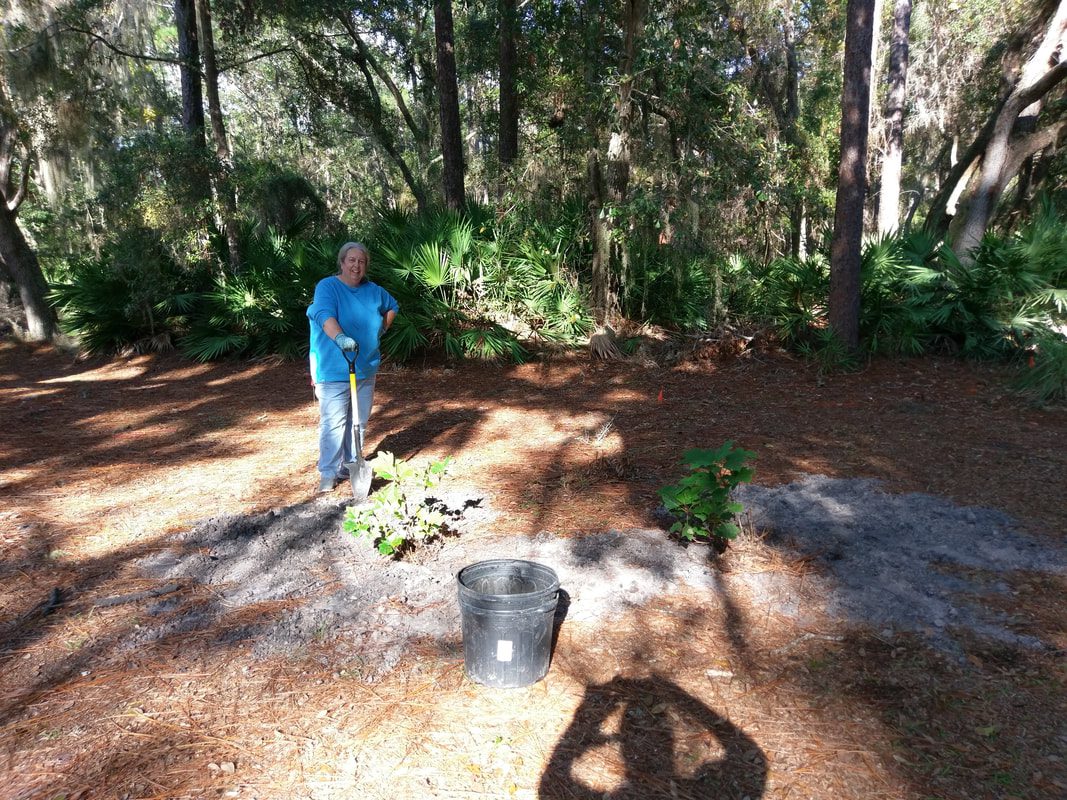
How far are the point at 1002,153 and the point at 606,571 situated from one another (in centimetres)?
1061

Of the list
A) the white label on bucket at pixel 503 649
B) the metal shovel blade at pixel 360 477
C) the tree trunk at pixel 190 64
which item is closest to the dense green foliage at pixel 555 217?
the tree trunk at pixel 190 64

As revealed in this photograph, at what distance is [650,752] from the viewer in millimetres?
2555

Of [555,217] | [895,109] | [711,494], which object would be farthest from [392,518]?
[895,109]

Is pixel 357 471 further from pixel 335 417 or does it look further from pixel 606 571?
pixel 606 571

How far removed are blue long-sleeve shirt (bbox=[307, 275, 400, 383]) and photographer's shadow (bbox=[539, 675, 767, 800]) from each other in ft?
9.28

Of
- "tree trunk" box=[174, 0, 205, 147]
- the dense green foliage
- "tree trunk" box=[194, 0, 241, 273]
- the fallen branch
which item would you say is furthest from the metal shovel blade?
"tree trunk" box=[174, 0, 205, 147]

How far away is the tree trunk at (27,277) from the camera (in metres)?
12.8

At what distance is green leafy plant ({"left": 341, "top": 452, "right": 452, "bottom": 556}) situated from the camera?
3.79 m

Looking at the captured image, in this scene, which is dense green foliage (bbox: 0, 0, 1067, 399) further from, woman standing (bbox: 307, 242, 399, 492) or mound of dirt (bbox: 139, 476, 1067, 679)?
woman standing (bbox: 307, 242, 399, 492)

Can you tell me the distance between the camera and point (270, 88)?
24344mm

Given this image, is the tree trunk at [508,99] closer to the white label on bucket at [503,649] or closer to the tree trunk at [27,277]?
the tree trunk at [27,277]

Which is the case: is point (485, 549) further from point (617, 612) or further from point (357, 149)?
point (357, 149)

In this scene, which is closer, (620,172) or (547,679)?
(547,679)

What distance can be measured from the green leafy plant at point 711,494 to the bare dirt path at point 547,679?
0.24 metres
